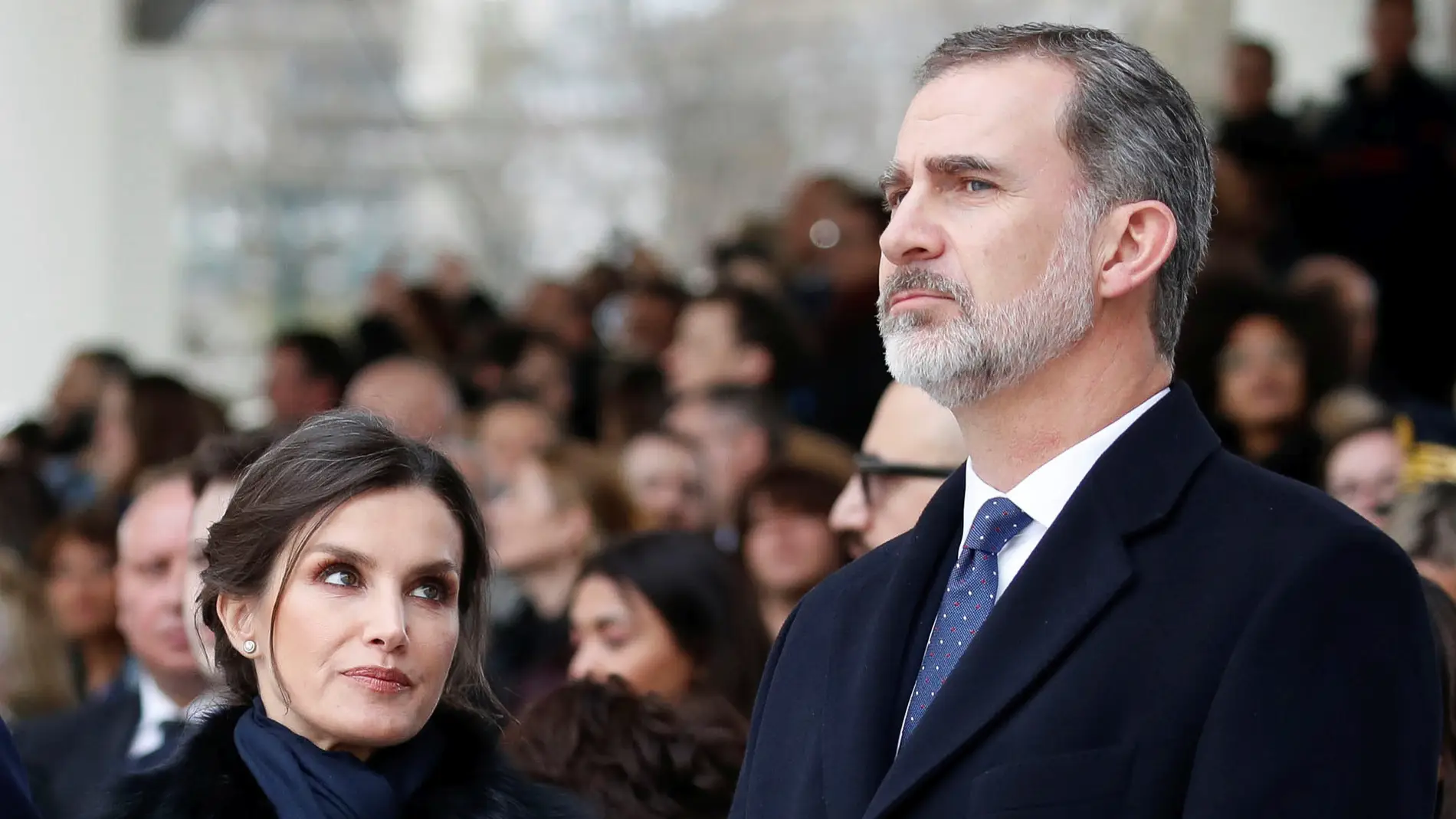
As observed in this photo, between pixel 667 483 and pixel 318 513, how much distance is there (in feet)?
12.2

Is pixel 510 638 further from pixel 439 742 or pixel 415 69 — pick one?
pixel 415 69

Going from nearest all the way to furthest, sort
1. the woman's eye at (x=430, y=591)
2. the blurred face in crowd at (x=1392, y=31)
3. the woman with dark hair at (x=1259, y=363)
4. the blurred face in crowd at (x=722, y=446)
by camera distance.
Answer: the woman's eye at (x=430, y=591)
the woman with dark hair at (x=1259, y=363)
the blurred face in crowd at (x=722, y=446)
the blurred face in crowd at (x=1392, y=31)

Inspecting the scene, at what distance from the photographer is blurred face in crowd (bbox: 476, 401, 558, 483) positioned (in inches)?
282

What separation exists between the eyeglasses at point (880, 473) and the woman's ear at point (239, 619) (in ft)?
4.60

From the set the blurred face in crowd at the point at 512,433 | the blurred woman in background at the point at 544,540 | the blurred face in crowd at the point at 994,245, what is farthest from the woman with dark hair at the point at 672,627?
the blurred face in crowd at the point at 512,433

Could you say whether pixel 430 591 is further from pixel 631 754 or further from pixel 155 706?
pixel 155 706

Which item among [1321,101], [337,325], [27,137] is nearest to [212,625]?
[1321,101]

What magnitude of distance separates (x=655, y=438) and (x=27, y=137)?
240 inches

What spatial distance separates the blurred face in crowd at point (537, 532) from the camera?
6.17 m

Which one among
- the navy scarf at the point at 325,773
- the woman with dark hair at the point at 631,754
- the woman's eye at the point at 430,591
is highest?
the woman's eye at the point at 430,591


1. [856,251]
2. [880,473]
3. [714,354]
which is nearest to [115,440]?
[714,354]

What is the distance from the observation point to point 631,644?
4438 millimetres

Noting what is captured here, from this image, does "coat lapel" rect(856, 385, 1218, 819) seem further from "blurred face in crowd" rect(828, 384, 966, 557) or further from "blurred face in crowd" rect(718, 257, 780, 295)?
"blurred face in crowd" rect(718, 257, 780, 295)

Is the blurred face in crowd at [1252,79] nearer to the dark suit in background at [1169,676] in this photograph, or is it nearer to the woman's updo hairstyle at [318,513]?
the woman's updo hairstyle at [318,513]
